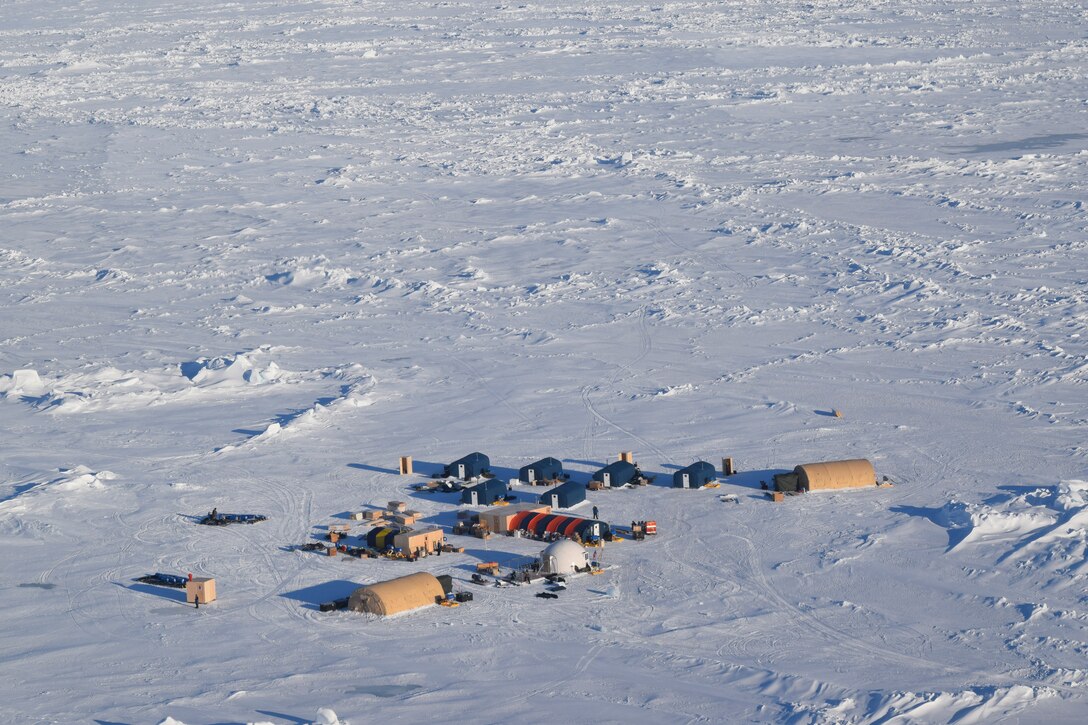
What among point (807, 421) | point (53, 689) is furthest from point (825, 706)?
point (807, 421)

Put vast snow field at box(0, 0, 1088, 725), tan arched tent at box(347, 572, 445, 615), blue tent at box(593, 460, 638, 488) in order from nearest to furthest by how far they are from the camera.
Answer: vast snow field at box(0, 0, 1088, 725), tan arched tent at box(347, 572, 445, 615), blue tent at box(593, 460, 638, 488)

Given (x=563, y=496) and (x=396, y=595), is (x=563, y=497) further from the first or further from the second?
(x=396, y=595)

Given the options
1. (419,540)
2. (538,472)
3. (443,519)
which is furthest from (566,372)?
(419,540)

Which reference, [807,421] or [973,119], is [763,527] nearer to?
[807,421]

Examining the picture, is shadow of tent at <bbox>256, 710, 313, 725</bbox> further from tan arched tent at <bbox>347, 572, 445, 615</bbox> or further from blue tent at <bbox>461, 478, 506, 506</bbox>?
blue tent at <bbox>461, 478, 506, 506</bbox>

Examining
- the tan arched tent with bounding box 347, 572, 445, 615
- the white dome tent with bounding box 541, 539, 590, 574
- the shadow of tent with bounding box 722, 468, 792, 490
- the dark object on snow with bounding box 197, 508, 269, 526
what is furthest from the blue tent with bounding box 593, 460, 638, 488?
the dark object on snow with bounding box 197, 508, 269, 526
